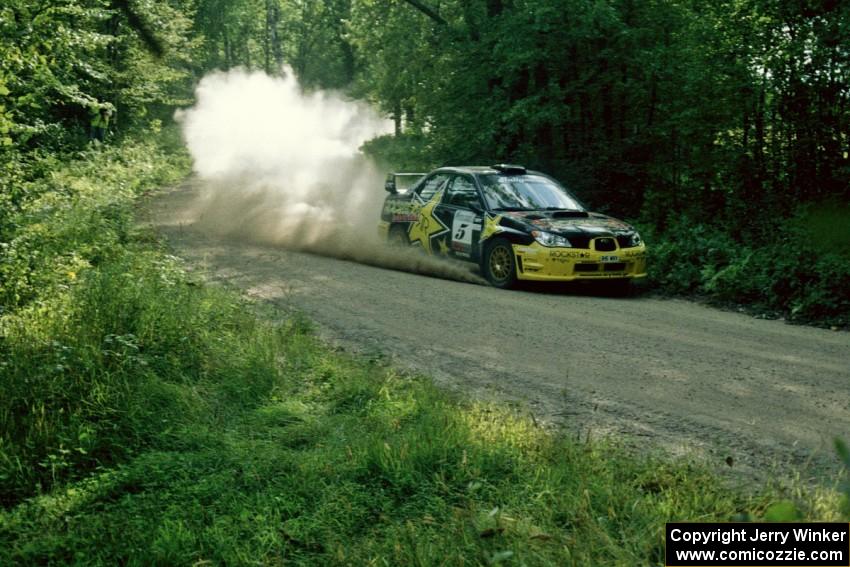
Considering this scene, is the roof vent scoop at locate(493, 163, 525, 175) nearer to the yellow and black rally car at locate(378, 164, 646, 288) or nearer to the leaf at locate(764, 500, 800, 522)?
the yellow and black rally car at locate(378, 164, 646, 288)

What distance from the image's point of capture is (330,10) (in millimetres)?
56656

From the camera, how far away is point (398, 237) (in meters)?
15.0

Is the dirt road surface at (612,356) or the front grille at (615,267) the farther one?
the front grille at (615,267)

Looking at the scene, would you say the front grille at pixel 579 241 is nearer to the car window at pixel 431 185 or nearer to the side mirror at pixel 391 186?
the car window at pixel 431 185

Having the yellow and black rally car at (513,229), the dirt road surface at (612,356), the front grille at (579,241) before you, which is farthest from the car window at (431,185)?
the front grille at (579,241)

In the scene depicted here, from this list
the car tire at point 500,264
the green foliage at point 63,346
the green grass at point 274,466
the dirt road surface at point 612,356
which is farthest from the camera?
the car tire at point 500,264

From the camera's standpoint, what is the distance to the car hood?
11914mm

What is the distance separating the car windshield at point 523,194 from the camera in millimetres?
12992

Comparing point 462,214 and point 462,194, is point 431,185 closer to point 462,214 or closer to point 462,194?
point 462,194

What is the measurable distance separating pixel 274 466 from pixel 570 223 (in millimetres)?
8037

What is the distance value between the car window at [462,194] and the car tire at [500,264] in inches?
34.5

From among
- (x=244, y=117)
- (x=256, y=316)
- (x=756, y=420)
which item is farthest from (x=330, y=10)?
(x=756, y=420)

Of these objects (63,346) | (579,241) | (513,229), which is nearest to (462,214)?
(513,229)

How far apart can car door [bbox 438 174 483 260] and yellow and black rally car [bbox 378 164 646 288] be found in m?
0.02
